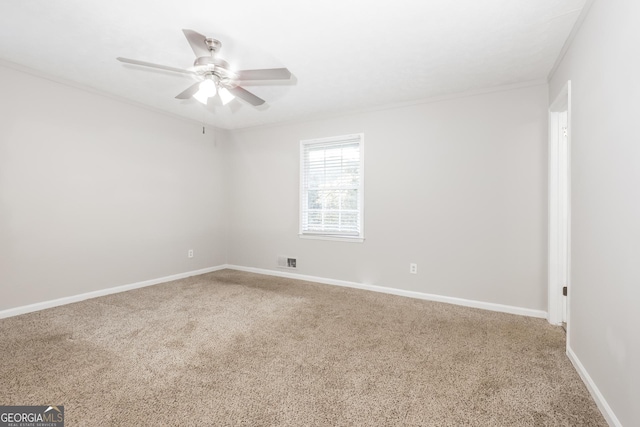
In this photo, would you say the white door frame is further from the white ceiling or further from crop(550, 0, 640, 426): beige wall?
crop(550, 0, 640, 426): beige wall

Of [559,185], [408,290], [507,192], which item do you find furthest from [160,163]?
[559,185]

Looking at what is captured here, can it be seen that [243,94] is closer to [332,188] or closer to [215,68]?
[215,68]

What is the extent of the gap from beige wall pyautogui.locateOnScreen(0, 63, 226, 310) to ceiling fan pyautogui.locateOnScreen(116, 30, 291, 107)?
1.72m

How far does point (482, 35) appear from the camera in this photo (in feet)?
7.48

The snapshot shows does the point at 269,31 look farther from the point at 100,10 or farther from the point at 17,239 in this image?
the point at 17,239

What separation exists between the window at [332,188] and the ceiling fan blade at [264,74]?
79.1 inches

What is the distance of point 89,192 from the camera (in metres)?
3.46

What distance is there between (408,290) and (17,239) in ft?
14.0

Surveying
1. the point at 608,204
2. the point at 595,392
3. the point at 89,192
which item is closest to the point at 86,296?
the point at 89,192

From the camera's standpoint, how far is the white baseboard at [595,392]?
1464mm

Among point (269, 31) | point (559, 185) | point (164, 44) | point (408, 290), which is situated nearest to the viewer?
point (269, 31)

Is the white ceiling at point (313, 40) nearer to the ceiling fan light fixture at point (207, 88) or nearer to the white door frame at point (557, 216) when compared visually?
the ceiling fan light fixture at point (207, 88)

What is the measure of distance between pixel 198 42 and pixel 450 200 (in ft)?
9.67

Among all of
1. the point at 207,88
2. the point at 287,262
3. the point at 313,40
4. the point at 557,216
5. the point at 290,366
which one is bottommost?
the point at 290,366
